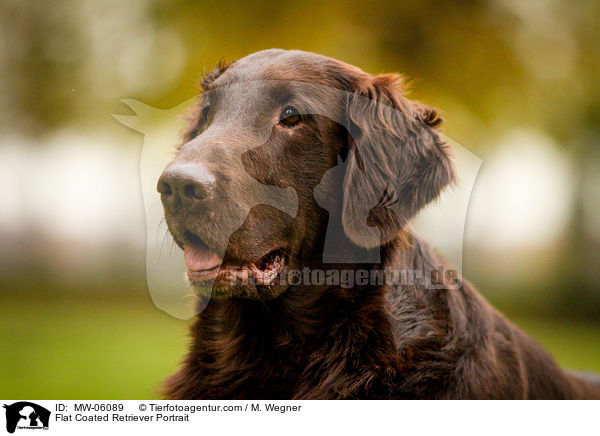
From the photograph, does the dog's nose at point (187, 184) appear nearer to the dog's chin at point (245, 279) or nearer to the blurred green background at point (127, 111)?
the dog's chin at point (245, 279)

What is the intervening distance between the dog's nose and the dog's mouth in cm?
18

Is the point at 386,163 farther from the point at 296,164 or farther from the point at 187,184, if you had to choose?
the point at 187,184

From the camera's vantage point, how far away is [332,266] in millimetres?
2359

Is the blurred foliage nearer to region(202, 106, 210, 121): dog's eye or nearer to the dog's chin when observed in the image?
the dog's chin

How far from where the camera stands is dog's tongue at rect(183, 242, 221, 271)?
2.04m

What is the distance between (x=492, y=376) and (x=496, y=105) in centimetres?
181

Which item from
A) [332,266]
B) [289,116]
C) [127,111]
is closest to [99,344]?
[127,111]

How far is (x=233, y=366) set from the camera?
2.42 metres

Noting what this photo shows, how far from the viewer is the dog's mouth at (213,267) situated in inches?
80.4

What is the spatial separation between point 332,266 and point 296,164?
1.64ft

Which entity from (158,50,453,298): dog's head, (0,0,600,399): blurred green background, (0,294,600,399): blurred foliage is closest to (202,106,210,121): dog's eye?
(158,50,453,298): dog's head
